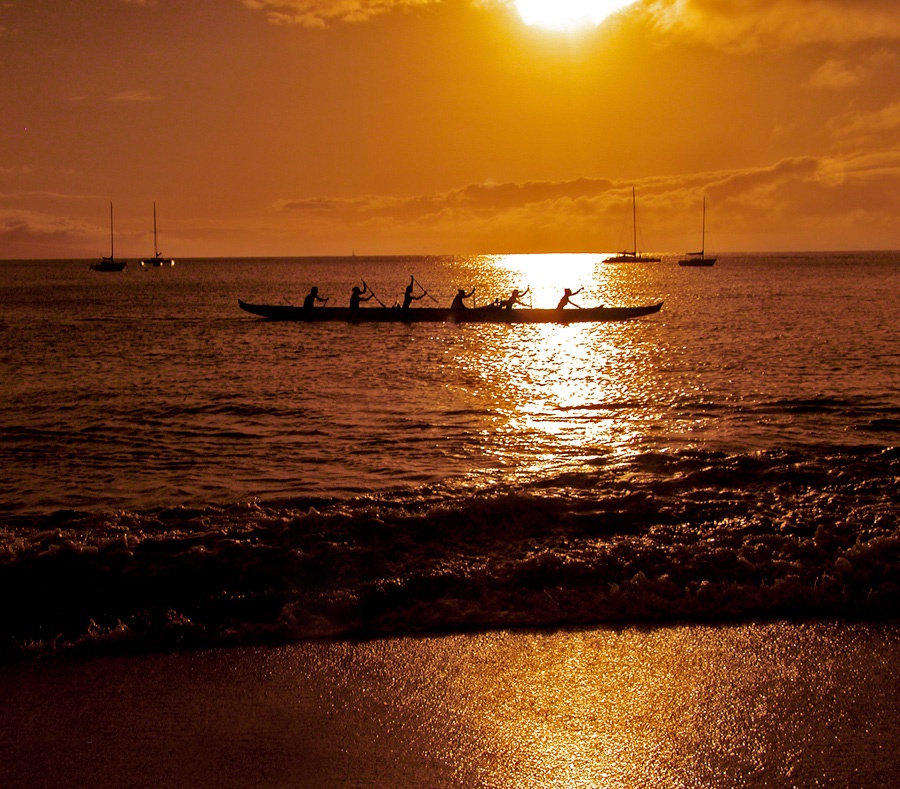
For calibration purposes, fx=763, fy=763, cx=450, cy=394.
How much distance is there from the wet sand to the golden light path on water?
17.7 feet

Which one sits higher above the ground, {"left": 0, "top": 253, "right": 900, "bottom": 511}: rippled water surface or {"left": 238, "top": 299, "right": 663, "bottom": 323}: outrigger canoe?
{"left": 238, "top": 299, "right": 663, "bottom": 323}: outrigger canoe

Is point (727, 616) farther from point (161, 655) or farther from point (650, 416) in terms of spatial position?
point (650, 416)

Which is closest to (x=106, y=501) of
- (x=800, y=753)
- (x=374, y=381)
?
(x=800, y=753)

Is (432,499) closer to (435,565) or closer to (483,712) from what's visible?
(435,565)

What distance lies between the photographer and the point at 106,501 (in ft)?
32.0

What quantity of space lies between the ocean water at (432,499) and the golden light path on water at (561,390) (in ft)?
0.41

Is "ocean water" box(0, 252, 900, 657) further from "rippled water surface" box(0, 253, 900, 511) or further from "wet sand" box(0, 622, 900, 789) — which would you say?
"wet sand" box(0, 622, 900, 789)

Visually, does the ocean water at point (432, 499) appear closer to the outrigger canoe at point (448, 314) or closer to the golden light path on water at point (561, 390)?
the golden light path on water at point (561, 390)

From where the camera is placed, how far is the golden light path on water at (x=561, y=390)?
41.0ft

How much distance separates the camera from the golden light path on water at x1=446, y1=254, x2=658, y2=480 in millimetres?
12500

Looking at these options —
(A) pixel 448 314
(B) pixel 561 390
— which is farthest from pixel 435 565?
(A) pixel 448 314

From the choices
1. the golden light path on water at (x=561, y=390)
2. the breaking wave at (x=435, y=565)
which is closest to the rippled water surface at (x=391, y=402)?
the golden light path on water at (x=561, y=390)

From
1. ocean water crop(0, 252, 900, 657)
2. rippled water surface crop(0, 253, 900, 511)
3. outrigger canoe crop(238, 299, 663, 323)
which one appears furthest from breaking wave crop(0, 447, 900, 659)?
outrigger canoe crop(238, 299, 663, 323)

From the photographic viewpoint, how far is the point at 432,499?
8844 millimetres
